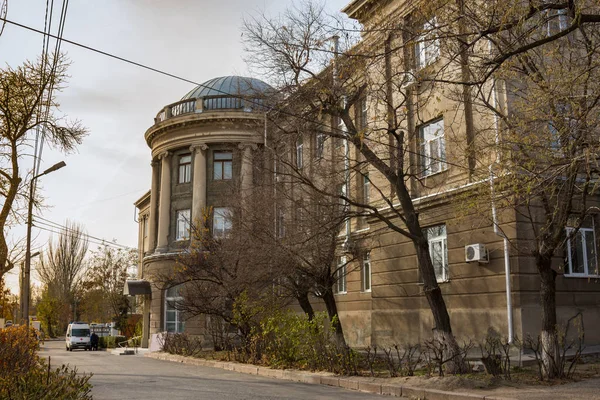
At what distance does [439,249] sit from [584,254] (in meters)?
4.49

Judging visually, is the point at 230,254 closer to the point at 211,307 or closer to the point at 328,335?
the point at 211,307

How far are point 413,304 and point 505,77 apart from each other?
1043cm

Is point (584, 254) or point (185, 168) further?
point (185, 168)

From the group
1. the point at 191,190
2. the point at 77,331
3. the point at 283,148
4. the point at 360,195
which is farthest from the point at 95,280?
the point at 283,148

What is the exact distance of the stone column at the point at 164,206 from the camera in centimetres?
3956

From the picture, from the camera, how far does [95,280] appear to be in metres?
63.7

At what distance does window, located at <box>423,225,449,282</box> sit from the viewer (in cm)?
2053

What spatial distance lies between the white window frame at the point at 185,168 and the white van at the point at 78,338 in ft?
49.2

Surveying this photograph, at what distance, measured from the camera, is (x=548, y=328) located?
13.0 metres

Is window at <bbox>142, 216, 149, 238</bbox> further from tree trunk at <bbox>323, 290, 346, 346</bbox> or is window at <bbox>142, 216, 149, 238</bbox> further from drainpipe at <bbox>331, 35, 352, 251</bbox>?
tree trunk at <bbox>323, 290, 346, 346</bbox>

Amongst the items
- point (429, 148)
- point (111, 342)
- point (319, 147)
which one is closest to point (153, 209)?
point (111, 342)

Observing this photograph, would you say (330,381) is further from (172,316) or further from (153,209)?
(153,209)

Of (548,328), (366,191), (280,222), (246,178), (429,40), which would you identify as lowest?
(548,328)

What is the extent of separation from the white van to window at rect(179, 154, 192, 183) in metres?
15.1
